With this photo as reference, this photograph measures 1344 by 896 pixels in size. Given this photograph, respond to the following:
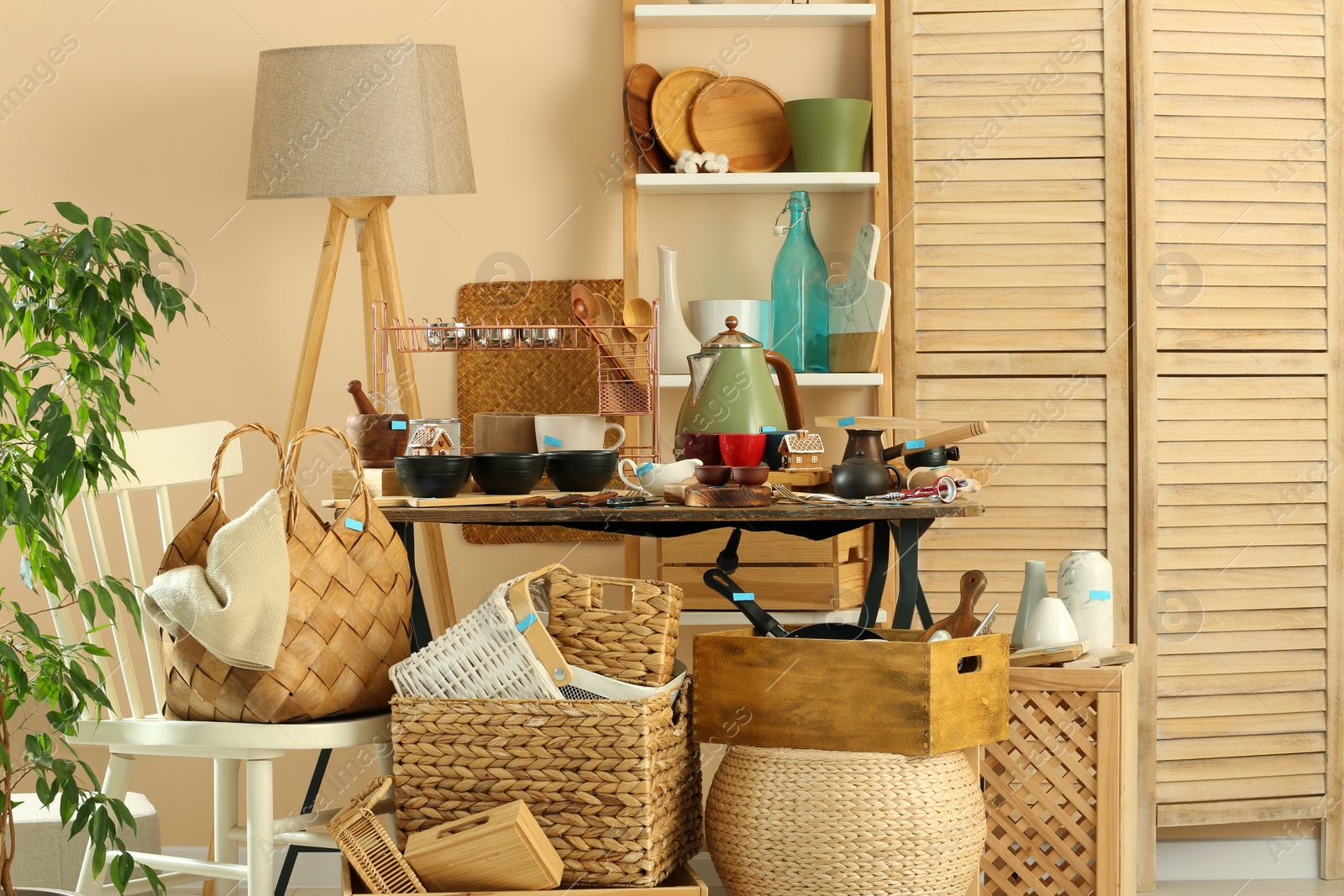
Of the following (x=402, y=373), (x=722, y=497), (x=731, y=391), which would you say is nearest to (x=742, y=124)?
(x=731, y=391)

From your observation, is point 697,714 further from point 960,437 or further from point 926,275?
point 926,275

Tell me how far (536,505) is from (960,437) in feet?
2.38

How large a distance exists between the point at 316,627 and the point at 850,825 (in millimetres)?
805

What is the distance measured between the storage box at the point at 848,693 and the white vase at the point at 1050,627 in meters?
0.19

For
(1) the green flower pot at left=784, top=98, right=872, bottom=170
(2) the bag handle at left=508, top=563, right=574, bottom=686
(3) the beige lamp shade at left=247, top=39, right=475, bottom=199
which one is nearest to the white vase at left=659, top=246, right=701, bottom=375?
(1) the green flower pot at left=784, top=98, right=872, bottom=170

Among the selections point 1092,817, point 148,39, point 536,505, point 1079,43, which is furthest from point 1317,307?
point 148,39

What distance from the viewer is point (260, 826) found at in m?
1.63

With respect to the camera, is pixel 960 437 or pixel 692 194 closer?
pixel 960 437

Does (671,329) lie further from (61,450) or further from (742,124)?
(61,450)

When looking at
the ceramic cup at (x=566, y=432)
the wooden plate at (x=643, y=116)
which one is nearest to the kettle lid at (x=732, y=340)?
the ceramic cup at (x=566, y=432)

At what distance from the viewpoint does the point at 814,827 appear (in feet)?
5.50

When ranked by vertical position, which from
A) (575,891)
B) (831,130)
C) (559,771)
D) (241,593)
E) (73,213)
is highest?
(831,130)

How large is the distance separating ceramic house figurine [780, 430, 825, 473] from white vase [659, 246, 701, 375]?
50cm

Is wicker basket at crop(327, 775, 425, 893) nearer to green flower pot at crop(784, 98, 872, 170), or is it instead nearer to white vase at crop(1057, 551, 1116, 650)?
white vase at crop(1057, 551, 1116, 650)
